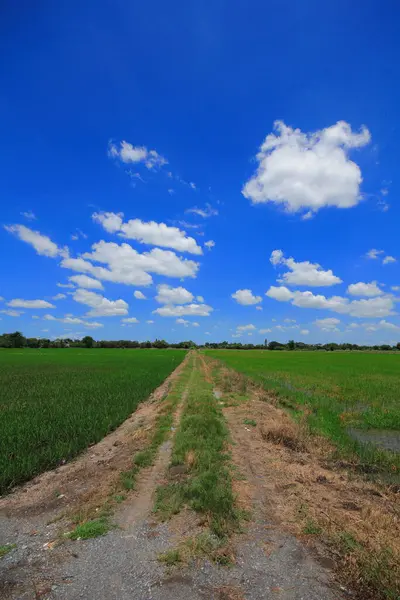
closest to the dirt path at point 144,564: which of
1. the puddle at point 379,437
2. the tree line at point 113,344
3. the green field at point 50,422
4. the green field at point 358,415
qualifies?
the green field at point 50,422

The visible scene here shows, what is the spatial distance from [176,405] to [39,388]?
9.30 meters

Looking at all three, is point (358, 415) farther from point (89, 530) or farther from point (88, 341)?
point (88, 341)

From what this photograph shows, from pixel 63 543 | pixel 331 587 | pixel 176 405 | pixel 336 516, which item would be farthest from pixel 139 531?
pixel 176 405

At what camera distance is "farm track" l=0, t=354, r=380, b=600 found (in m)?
3.78

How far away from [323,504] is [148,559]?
3.38 metres

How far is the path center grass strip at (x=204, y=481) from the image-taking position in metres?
5.49

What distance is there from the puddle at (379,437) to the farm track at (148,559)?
5.44m

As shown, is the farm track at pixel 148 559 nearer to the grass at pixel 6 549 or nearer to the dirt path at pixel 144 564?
the dirt path at pixel 144 564

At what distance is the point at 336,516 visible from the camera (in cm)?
545

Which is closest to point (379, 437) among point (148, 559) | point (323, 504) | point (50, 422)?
point (323, 504)

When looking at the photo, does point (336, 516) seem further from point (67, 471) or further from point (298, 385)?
point (298, 385)

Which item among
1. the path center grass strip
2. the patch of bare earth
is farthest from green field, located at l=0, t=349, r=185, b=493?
the patch of bare earth

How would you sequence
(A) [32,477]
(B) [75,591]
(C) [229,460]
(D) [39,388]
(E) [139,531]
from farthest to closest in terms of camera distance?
1. (D) [39,388]
2. (C) [229,460]
3. (A) [32,477]
4. (E) [139,531]
5. (B) [75,591]

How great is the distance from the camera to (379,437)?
11539mm
